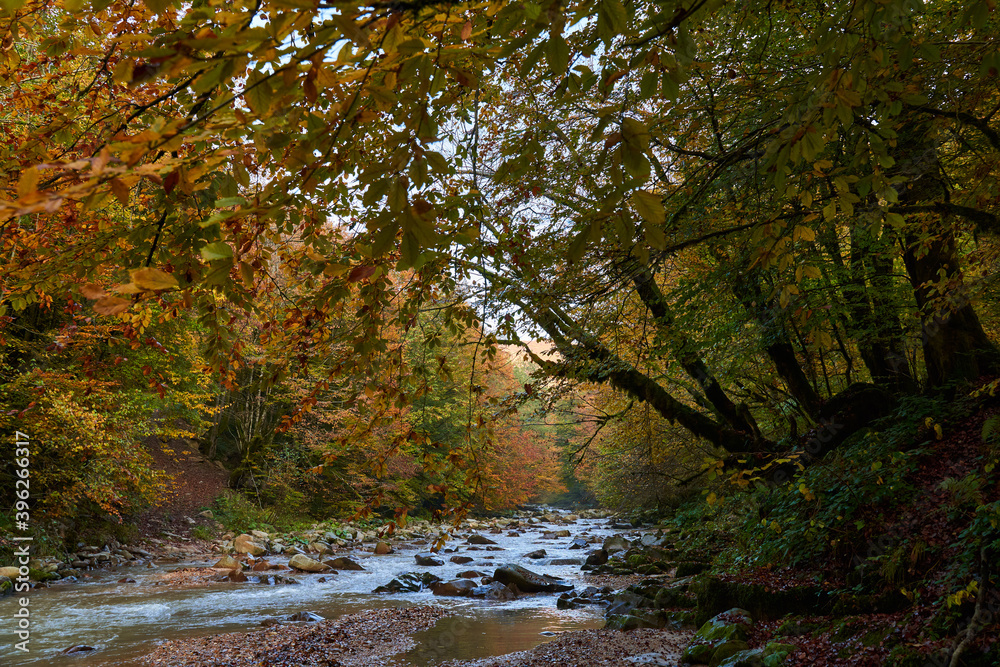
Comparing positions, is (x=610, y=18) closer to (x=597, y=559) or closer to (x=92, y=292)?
(x=92, y=292)

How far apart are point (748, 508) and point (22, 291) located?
886cm

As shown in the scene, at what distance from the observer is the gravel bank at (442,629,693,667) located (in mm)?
5152

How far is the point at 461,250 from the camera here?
3379mm

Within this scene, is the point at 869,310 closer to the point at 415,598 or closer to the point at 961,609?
the point at 961,609

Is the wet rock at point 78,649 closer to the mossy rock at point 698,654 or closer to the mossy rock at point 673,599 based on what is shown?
the mossy rock at point 698,654

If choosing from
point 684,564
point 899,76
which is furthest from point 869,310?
point 684,564

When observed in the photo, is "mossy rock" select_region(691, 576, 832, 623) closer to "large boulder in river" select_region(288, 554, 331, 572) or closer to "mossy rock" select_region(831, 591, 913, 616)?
"mossy rock" select_region(831, 591, 913, 616)

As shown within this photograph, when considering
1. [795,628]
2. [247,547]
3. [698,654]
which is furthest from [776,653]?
[247,547]

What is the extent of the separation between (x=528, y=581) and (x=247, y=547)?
22.2 feet

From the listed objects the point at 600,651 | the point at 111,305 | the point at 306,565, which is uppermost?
the point at 111,305

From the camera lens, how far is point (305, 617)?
7176 millimetres

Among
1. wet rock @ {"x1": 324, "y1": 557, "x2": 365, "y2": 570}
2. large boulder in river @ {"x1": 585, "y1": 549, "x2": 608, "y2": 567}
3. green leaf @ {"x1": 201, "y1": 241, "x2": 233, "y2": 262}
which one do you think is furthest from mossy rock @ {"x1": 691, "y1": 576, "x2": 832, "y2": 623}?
wet rock @ {"x1": 324, "y1": 557, "x2": 365, "y2": 570}

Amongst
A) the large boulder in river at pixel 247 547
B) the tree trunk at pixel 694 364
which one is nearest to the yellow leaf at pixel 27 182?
the tree trunk at pixel 694 364

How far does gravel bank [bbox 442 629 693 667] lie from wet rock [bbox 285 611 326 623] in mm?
2442
